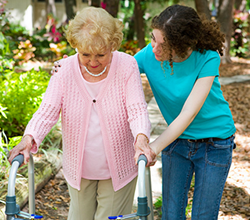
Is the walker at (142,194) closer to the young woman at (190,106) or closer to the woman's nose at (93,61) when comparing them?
the young woman at (190,106)

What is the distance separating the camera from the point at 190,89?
213 centimetres

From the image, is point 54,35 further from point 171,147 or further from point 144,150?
point 144,150

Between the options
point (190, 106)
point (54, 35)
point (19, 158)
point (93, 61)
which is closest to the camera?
point (19, 158)

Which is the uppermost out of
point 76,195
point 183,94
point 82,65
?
point 82,65

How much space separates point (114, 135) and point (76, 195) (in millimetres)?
515

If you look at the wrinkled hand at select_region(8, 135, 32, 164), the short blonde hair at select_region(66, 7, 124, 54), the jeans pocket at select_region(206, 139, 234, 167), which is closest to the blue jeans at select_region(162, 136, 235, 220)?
the jeans pocket at select_region(206, 139, 234, 167)

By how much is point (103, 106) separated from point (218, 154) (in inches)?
33.3

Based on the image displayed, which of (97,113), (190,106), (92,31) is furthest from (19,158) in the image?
(190,106)

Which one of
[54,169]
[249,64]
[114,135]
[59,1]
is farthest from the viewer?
[59,1]

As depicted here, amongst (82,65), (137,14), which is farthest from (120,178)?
(137,14)

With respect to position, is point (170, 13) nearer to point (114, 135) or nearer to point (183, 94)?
point (183, 94)

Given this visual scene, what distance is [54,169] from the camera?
408 centimetres

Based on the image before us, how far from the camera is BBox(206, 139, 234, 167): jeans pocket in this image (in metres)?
2.24

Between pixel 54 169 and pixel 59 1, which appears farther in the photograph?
→ pixel 59 1
